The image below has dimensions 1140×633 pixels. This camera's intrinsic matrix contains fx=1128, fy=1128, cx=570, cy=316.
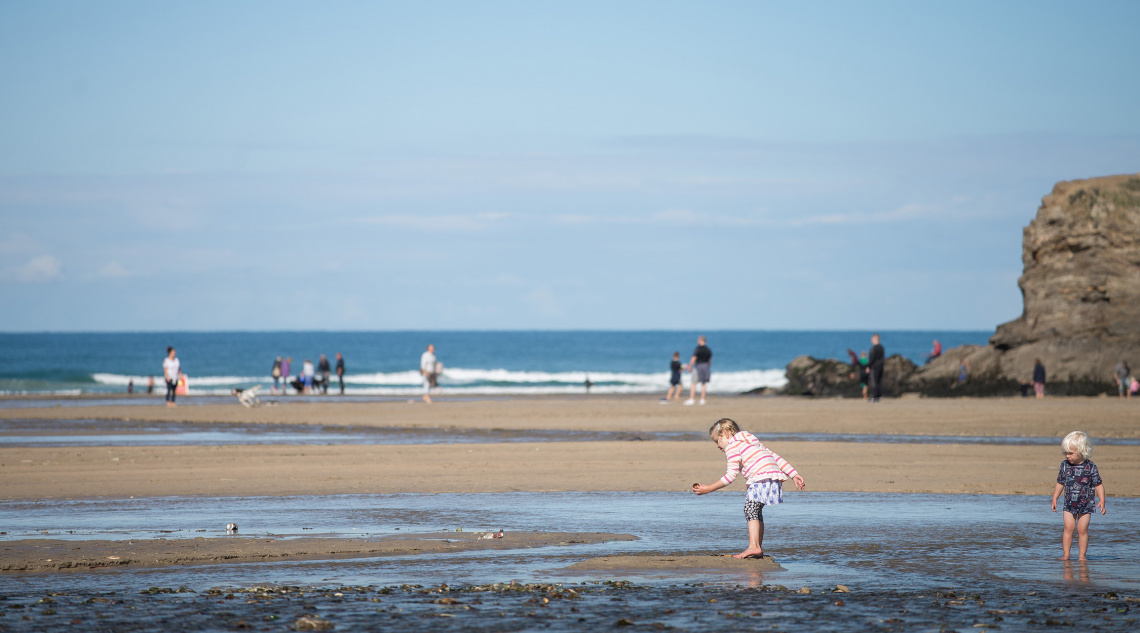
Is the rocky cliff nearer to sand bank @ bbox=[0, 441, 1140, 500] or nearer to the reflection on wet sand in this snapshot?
sand bank @ bbox=[0, 441, 1140, 500]

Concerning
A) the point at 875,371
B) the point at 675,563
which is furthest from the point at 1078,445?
the point at 875,371

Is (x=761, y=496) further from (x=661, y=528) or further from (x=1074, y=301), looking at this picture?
(x=1074, y=301)

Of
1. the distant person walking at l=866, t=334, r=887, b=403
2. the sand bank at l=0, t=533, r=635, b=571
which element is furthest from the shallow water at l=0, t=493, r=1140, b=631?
the distant person walking at l=866, t=334, r=887, b=403

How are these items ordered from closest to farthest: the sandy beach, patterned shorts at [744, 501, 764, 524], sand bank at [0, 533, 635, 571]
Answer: sand bank at [0, 533, 635, 571], patterned shorts at [744, 501, 764, 524], the sandy beach

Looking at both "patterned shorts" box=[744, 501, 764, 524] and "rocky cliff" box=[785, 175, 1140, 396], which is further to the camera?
"rocky cliff" box=[785, 175, 1140, 396]

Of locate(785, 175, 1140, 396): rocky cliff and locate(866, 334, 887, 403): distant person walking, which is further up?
locate(785, 175, 1140, 396): rocky cliff

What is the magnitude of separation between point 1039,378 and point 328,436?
2319cm

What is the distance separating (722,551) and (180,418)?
23.5m

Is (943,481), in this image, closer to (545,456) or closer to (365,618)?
(545,456)

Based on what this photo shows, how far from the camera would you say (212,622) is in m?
6.87

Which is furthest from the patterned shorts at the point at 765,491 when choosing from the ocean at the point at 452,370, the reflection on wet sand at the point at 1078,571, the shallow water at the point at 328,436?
the ocean at the point at 452,370

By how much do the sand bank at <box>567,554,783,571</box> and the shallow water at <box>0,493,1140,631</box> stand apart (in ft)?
0.65

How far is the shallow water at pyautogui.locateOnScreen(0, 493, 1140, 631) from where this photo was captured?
7098mm

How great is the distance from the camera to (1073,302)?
39.3m
